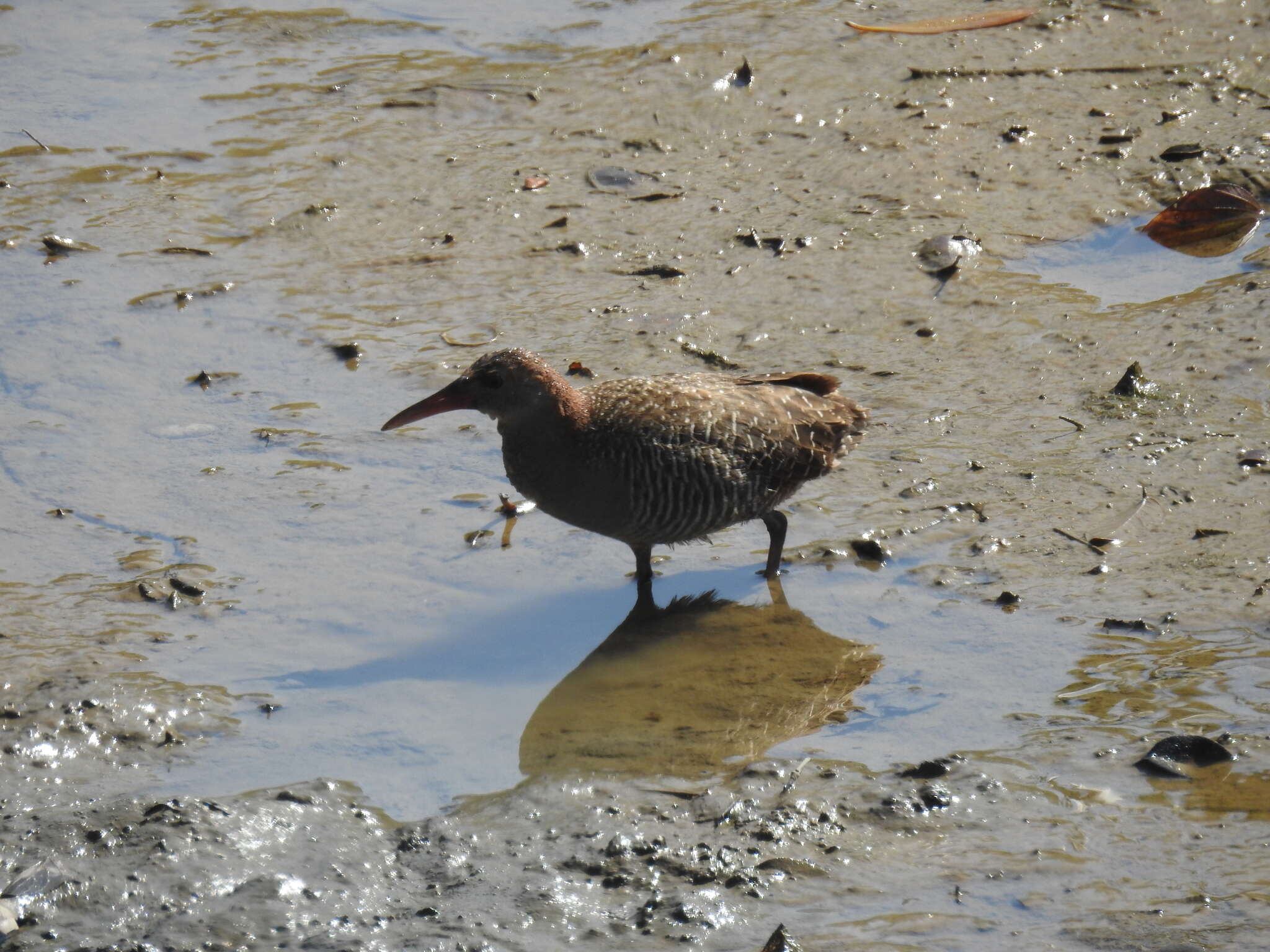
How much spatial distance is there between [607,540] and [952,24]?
17.9 feet

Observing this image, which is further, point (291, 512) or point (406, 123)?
point (406, 123)

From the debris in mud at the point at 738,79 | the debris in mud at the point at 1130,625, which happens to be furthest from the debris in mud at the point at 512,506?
the debris in mud at the point at 738,79

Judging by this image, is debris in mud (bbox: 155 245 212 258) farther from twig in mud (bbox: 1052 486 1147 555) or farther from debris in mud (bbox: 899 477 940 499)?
twig in mud (bbox: 1052 486 1147 555)

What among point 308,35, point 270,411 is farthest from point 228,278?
point 308,35

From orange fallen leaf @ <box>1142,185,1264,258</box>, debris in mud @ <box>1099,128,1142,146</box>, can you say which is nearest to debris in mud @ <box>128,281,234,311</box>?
orange fallen leaf @ <box>1142,185,1264,258</box>

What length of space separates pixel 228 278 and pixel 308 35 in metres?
3.24

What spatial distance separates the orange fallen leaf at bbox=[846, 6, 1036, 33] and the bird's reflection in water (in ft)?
18.2

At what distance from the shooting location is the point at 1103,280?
7.38m

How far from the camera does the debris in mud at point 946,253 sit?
24.5 feet

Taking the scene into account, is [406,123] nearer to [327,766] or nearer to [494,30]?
[494,30]

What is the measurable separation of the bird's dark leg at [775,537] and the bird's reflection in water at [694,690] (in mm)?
81

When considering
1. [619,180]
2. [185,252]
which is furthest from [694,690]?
[185,252]

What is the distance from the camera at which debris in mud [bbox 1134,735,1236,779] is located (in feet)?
13.9

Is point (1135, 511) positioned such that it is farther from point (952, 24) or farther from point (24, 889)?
point (952, 24)
